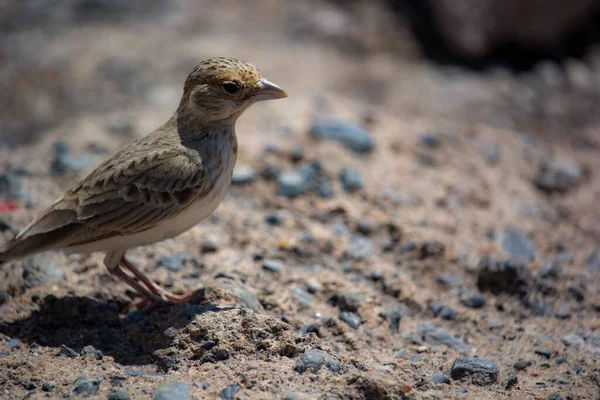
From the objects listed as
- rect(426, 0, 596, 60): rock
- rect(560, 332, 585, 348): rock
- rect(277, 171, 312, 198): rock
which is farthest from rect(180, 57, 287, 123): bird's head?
rect(426, 0, 596, 60): rock

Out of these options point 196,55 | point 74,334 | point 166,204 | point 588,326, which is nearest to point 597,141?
point 588,326

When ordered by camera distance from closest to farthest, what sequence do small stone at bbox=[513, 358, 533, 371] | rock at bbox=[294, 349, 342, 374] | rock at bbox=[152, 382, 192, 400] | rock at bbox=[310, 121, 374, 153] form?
rock at bbox=[152, 382, 192, 400] < rock at bbox=[294, 349, 342, 374] < small stone at bbox=[513, 358, 533, 371] < rock at bbox=[310, 121, 374, 153]

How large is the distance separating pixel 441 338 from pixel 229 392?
1.85 meters

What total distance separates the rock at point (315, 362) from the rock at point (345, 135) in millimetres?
3450

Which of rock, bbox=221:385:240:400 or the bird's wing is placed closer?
rock, bbox=221:385:240:400

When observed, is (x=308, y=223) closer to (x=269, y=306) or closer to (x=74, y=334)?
(x=269, y=306)

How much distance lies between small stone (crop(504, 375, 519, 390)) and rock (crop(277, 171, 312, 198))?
9.51ft

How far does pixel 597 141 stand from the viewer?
28.2 ft

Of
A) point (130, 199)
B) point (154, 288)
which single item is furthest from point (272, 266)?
point (130, 199)

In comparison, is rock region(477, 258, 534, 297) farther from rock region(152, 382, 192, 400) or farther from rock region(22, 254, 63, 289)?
rock region(22, 254, 63, 289)

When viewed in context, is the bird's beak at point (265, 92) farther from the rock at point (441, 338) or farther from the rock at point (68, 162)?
the rock at point (68, 162)

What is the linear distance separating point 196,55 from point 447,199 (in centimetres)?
409

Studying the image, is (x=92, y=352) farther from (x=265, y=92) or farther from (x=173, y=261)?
(x=265, y=92)

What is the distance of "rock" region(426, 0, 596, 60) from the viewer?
1003cm
